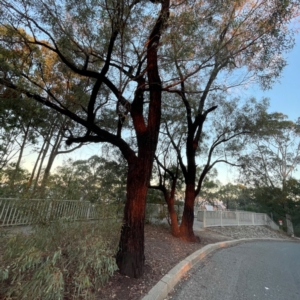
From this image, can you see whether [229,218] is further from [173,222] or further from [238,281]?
[238,281]

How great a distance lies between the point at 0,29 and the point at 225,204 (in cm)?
4522

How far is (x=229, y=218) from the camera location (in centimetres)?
1495

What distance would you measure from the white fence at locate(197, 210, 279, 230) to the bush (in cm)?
1088

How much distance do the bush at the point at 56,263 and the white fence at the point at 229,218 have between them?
35.7ft

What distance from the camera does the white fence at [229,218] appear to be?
43.8ft

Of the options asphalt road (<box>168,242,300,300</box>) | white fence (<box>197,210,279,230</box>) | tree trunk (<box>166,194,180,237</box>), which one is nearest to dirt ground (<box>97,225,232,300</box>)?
asphalt road (<box>168,242,300,300</box>)

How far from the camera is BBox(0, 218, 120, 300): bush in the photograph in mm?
2377

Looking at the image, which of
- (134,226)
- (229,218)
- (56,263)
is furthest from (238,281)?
(229,218)

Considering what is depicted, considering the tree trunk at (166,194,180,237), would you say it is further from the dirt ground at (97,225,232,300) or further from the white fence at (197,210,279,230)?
the white fence at (197,210,279,230)

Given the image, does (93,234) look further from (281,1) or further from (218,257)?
(281,1)

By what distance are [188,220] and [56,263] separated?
620 cm

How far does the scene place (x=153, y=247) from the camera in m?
6.04

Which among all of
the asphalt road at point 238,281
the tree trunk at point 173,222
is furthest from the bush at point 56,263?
the tree trunk at point 173,222

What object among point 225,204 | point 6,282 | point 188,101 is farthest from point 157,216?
point 225,204
